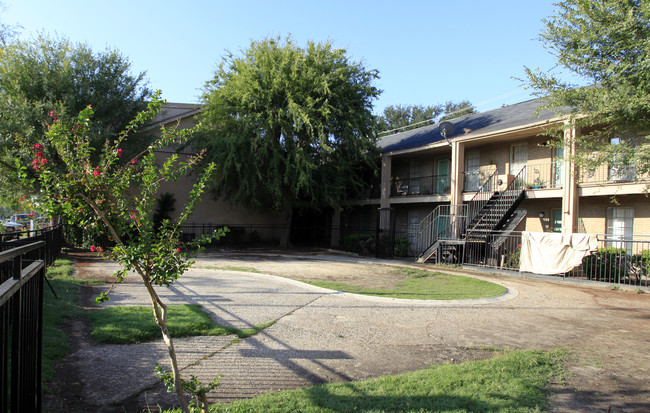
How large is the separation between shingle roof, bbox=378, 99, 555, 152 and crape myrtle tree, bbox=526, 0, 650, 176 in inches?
258

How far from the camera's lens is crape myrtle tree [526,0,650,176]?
9258 millimetres

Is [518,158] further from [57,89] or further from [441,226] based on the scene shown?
[57,89]

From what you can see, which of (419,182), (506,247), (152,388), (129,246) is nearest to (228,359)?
(152,388)

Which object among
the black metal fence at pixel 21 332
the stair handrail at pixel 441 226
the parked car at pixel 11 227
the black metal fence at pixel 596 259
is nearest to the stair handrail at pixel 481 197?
the stair handrail at pixel 441 226

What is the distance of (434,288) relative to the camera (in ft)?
36.0

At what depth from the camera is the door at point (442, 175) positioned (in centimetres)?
2356

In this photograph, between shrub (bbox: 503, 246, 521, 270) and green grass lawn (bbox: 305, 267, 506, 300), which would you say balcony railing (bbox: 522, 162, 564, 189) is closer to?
shrub (bbox: 503, 246, 521, 270)

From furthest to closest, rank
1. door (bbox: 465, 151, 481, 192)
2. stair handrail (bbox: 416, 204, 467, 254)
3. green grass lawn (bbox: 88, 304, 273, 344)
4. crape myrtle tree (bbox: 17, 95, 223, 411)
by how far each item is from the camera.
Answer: door (bbox: 465, 151, 481, 192) < stair handrail (bbox: 416, 204, 467, 254) < green grass lawn (bbox: 88, 304, 273, 344) < crape myrtle tree (bbox: 17, 95, 223, 411)

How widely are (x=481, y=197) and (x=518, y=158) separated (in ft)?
8.75

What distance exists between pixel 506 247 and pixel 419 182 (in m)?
9.88

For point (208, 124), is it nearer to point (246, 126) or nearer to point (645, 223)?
point (246, 126)

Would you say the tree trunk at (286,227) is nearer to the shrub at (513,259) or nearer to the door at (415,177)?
the door at (415,177)

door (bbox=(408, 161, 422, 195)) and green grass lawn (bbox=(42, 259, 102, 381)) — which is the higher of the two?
door (bbox=(408, 161, 422, 195))

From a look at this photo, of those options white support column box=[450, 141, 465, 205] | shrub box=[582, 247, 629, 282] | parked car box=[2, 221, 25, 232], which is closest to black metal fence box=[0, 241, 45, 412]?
parked car box=[2, 221, 25, 232]
